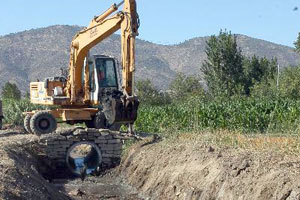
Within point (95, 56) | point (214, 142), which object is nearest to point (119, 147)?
point (95, 56)

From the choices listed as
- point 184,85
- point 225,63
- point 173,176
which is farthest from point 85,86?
point 184,85

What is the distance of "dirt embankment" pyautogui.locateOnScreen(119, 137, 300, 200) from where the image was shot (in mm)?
8453

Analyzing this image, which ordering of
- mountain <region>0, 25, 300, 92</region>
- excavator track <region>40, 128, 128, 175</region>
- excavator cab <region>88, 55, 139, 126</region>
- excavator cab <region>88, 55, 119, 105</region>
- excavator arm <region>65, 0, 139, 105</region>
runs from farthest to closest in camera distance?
mountain <region>0, 25, 300, 92</region>
excavator cab <region>88, 55, 119, 105</region>
excavator cab <region>88, 55, 139, 126</region>
excavator track <region>40, 128, 128, 175</region>
excavator arm <region>65, 0, 139, 105</region>

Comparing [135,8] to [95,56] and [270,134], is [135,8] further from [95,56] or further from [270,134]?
[270,134]

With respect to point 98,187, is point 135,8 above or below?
above

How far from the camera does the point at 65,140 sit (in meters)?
18.4

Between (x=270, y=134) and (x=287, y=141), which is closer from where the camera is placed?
(x=287, y=141)

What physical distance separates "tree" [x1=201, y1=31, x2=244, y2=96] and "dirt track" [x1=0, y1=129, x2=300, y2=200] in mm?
34138

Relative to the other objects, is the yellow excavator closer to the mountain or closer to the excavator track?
the excavator track

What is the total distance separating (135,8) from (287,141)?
7.75 metres

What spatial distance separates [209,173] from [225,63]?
4155cm

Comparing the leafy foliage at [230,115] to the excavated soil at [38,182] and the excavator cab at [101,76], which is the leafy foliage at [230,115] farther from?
the excavated soil at [38,182]

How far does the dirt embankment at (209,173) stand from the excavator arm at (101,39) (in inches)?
93.1

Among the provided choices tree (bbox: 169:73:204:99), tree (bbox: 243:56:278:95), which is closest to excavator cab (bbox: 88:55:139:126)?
tree (bbox: 243:56:278:95)
